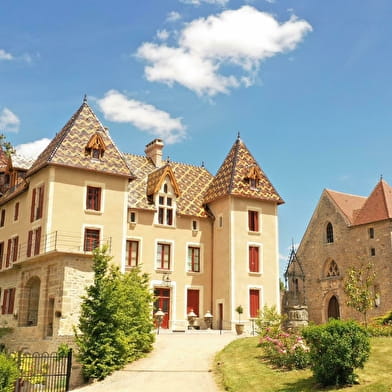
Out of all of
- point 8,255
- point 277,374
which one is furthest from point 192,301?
point 277,374

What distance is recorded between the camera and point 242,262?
111ft

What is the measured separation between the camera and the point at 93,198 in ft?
96.9

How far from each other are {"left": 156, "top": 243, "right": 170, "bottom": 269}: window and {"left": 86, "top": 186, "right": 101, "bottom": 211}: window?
225 inches

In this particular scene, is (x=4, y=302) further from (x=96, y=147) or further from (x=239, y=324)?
(x=239, y=324)

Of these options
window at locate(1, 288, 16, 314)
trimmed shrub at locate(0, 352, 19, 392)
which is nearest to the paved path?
trimmed shrub at locate(0, 352, 19, 392)

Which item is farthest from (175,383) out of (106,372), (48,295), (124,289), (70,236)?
(70,236)

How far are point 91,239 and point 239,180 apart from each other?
1117 centimetres

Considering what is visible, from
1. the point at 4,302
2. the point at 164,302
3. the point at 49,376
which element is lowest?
the point at 49,376

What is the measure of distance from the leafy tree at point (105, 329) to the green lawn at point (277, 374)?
12.3 ft

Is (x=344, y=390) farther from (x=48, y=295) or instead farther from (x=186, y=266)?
(x=186, y=266)

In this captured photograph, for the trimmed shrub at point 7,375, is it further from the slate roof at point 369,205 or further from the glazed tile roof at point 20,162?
the slate roof at point 369,205

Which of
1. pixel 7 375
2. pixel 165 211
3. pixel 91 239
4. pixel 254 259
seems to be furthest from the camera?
pixel 254 259

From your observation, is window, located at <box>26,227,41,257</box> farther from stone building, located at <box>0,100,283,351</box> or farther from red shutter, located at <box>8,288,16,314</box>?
red shutter, located at <box>8,288,16,314</box>

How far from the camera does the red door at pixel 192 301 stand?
33.9 meters
